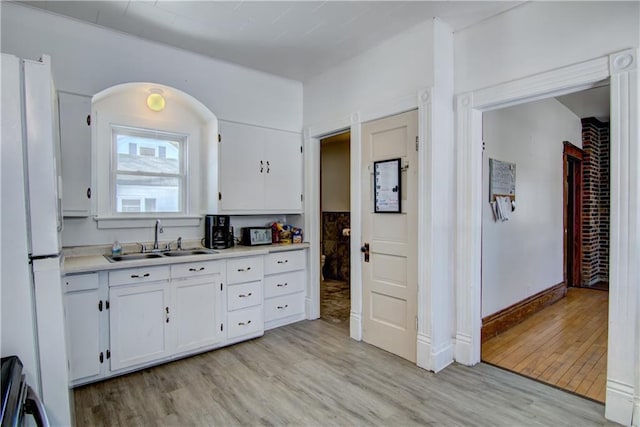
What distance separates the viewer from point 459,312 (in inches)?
111

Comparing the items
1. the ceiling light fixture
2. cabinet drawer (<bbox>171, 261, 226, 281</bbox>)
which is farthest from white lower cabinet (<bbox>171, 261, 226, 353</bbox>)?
the ceiling light fixture

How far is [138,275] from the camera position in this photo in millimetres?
2654

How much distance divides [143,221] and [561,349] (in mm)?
4033

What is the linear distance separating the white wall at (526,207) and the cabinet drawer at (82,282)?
328 centimetres

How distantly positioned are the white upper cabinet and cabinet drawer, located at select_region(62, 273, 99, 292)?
1235mm

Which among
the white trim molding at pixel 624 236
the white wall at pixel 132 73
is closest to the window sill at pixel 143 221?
the white wall at pixel 132 73

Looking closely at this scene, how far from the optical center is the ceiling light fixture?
316cm

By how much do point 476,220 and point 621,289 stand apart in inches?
38.7

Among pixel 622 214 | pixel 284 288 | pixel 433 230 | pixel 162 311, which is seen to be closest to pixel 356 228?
pixel 433 230

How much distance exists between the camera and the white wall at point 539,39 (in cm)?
204

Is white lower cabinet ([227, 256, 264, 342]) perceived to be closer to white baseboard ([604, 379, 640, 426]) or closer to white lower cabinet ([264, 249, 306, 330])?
white lower cabinet ([264, 249, 306, 330])

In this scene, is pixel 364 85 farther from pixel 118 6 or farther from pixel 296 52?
pixel 118 6

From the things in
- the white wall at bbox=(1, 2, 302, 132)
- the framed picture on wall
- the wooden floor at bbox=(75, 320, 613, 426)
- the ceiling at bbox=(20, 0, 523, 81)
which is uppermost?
the ceiling at bbox=(20, 0, 523, 81)

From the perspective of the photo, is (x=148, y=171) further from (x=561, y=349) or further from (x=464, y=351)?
(x=561, y=349)
